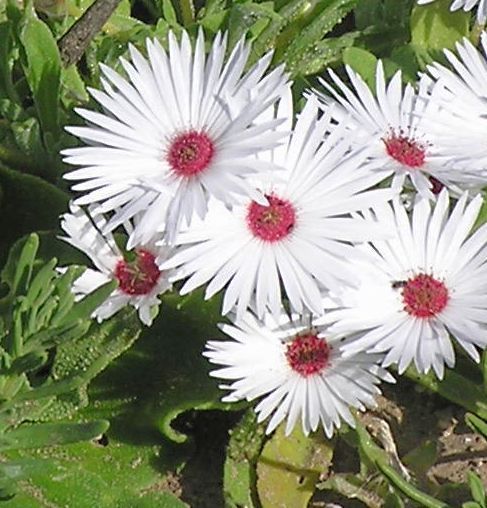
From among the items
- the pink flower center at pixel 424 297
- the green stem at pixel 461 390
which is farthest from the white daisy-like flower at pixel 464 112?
the green stem at pixel 461 390

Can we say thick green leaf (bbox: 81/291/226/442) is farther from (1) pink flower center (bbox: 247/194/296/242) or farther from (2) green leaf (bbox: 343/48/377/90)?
(2) green leaf (bbox: 343/48/377/90)

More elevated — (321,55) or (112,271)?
(321,55)

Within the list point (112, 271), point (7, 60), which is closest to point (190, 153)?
point (112, 271)

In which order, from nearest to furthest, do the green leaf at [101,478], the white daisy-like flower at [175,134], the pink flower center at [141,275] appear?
the white daisy-like flower at [175,134], the pink flower center at [141,275], the green leaf at [101,478]

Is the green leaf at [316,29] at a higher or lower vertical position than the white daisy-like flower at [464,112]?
higher

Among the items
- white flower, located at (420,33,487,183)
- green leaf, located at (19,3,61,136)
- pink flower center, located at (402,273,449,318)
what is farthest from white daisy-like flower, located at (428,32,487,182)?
green leaf, located at (19,3,61,136)

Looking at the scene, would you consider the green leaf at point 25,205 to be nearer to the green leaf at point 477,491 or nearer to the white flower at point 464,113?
the white flower at point 464,113

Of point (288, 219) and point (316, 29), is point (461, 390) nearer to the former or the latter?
point (288, 219)
